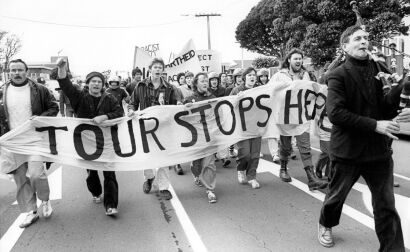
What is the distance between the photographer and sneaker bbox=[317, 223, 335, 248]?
345 cm

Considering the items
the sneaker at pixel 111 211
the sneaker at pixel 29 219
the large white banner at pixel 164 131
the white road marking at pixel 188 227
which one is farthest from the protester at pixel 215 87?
the sneaker at pixel 29 219

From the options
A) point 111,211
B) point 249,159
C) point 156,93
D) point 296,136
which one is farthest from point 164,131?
point 296,136

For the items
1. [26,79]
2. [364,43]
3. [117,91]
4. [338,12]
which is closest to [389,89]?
[364,43]

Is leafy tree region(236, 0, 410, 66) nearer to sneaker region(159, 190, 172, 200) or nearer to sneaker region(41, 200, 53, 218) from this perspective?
sneaker region(159, 190, 172, 200)

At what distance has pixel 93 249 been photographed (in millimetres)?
3693

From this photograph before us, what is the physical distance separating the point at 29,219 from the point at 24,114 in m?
1.26

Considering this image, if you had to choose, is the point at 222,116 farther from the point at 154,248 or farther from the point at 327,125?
the point at 154,248

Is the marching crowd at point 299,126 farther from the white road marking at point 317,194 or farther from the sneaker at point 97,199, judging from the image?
the white road marking at point 317,194

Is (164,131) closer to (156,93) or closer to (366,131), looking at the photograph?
(156,93)

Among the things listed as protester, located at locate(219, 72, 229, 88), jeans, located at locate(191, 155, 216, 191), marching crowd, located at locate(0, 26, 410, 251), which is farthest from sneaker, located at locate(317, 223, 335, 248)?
protester, located at locate(219, 72, 229, 88)

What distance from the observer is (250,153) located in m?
5.59

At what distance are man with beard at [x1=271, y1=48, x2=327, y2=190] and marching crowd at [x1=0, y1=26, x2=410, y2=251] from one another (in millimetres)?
15

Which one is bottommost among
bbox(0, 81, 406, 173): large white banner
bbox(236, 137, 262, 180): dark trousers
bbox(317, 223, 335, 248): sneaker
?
bbox(317, 223, 335, 248): sneaker

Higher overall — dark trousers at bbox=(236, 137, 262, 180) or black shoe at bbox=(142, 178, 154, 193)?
dark trousers at bbox=(236, 137, 262, 180)
